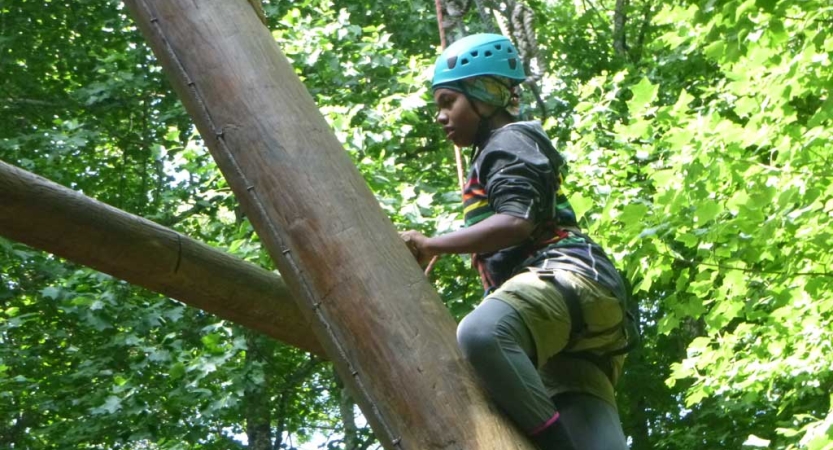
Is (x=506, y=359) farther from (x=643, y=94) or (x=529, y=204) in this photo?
(x=643, y=94)

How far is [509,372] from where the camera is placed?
2.07m

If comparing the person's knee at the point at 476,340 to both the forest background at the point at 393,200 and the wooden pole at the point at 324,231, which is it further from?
the forest background at the point at 393,200

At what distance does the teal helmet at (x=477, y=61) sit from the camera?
258 cm

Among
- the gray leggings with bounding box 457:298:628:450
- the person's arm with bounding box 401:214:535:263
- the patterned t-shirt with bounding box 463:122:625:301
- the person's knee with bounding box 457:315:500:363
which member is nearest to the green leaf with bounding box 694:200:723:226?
the patterned t-shirt with bounding box 463:122:625:301

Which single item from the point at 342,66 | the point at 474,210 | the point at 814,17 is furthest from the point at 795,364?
the point at 474,210

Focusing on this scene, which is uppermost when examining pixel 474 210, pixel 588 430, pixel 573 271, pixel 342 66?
pixel 342 66

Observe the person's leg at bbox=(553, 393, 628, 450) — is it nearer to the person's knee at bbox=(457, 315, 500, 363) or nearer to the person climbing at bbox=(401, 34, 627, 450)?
the person climbing at bbox=(401, 34, 627, 450)

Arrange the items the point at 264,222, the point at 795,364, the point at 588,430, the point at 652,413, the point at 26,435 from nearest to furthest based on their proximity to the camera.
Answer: the point at 264,222 < the point at 588,430 < the point at 795,364 < the point at 26,435 < the point at 652,413

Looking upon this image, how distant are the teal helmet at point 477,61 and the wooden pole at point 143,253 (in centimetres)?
63

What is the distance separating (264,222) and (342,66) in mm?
6549

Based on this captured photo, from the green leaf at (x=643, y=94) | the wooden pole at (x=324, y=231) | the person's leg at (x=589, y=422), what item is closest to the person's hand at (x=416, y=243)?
the wooden pole at (x=324, y=231)

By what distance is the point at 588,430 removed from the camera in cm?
240

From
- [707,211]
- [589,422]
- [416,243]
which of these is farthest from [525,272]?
[707,211]

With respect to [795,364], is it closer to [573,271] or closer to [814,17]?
[814,17]
